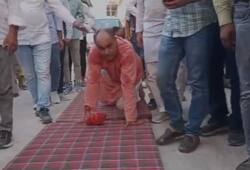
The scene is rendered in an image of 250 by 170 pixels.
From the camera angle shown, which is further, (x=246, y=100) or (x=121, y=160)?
(x=121, y=160)

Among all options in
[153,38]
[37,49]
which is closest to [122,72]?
[153,38]

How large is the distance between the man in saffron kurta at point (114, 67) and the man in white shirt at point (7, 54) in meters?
0.68

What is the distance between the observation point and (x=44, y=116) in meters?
4.67

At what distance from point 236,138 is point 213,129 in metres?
0.34

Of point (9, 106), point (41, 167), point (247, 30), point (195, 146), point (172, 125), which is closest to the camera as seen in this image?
point (247, 30)

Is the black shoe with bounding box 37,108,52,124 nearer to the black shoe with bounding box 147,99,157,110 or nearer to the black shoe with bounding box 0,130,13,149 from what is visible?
the black shoe with bounding box 0,130,13,149

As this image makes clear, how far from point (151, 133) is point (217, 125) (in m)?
0.51

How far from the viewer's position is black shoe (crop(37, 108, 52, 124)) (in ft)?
15.0

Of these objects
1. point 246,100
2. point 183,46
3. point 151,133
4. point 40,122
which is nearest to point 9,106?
point 40,122

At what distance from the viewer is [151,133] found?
377 cm

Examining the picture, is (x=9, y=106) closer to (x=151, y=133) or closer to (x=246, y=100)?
(x=151, y=133)

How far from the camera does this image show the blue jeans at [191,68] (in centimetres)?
324

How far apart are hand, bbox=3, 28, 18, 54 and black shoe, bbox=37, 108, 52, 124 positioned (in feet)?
3.48

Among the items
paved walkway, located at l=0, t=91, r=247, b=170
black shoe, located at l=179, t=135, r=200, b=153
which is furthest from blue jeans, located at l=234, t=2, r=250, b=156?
black shoe, located at l=179, t=135, r=200, b=153
